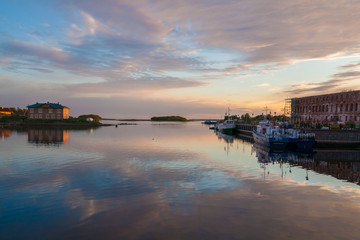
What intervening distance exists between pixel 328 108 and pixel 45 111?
14160 cm

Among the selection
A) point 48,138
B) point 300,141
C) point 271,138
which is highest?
point 271,138

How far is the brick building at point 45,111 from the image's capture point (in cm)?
14575

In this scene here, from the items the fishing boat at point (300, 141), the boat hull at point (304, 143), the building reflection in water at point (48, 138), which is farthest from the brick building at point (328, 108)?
the building reflection in water at point (48, 138)

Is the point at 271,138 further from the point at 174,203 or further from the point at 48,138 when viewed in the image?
the point at 48,138

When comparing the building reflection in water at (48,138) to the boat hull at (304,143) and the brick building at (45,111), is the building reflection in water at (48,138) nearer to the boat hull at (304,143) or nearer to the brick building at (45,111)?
the boat hull at (304,143)

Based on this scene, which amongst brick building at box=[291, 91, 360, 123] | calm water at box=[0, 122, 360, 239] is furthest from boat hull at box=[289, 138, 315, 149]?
brick building at box=[291, 91, 360, 123]

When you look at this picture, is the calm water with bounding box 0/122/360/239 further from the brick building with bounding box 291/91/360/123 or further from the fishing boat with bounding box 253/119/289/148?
the brick building with bounding box 291/91/360/123

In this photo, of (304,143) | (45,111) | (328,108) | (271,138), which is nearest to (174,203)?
(271,138)

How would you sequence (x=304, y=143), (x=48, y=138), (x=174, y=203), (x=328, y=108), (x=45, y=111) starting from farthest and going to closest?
(x=45, y=111) → (x=328, y=108) → (x=48, y=138) → (x=304, y=143) → (x=174, y=203)

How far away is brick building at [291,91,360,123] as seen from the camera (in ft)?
252

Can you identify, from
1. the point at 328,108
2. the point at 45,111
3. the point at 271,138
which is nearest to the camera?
the point at 271,138

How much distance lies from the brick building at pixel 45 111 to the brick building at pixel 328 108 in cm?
12535

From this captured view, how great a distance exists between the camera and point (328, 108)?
8750 cm

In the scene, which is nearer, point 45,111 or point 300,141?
point 300,141
